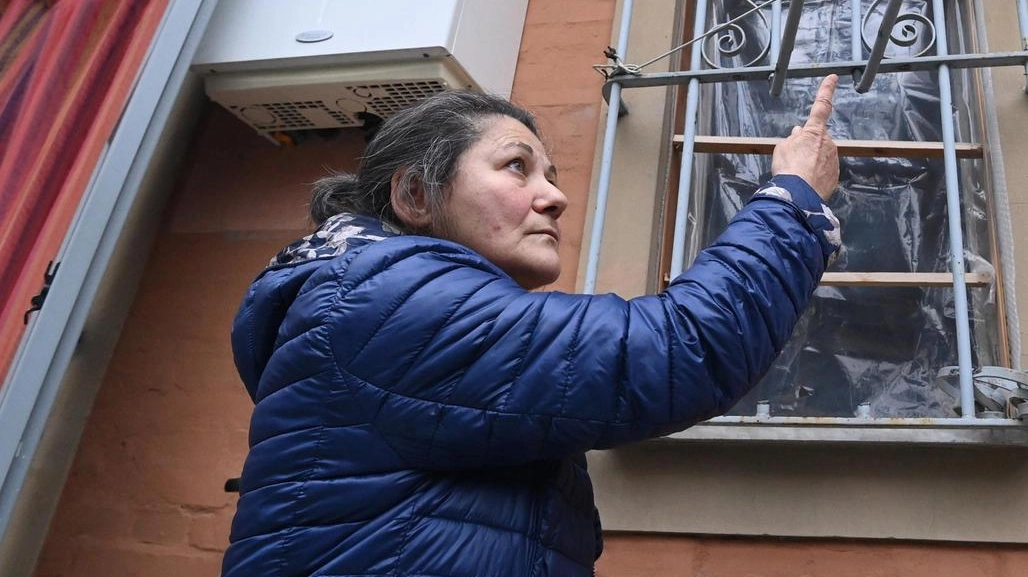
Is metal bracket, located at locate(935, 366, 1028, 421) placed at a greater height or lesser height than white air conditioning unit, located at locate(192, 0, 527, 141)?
lesser

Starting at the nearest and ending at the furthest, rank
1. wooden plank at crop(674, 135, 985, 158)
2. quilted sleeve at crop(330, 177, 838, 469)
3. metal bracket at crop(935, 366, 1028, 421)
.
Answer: quilted sleeve at crop(330, 177, 838, 469) < metal bracket at crop(935, 366, 1028, 421) < wooden plank at crop(674, 135, 985, 158)

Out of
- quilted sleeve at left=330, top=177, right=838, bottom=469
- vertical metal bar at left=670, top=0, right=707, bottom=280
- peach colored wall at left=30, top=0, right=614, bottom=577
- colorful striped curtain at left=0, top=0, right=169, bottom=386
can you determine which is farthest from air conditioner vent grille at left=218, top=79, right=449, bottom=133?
quilted sleeve at left=330, top=177, right=838, bottom=469

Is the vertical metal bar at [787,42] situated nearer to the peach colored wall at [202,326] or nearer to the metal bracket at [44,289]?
the peach colored wall at [202,326]

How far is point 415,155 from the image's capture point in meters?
1.82

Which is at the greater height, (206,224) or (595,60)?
(595,60)

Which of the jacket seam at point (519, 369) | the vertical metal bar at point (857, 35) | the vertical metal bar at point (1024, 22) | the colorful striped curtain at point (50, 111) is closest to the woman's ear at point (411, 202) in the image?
the jacket seam at point (519, 369)

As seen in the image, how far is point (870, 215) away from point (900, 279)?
31cm

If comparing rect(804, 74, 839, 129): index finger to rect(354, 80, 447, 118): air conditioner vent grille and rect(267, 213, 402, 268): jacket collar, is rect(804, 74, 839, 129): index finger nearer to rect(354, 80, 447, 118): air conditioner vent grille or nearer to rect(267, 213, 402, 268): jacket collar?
rect(267, 213, 402, 268): jacket collar

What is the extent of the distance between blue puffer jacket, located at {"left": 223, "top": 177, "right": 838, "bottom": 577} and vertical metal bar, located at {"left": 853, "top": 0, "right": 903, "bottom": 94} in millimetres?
873

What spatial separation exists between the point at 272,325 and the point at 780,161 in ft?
2.58

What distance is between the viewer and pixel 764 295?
1416 mm

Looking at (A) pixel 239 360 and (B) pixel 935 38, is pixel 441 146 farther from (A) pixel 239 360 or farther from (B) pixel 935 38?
(B) pixel 935 38

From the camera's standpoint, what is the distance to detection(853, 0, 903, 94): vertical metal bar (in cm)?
218

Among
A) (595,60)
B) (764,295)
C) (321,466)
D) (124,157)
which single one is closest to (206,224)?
(124,157)
